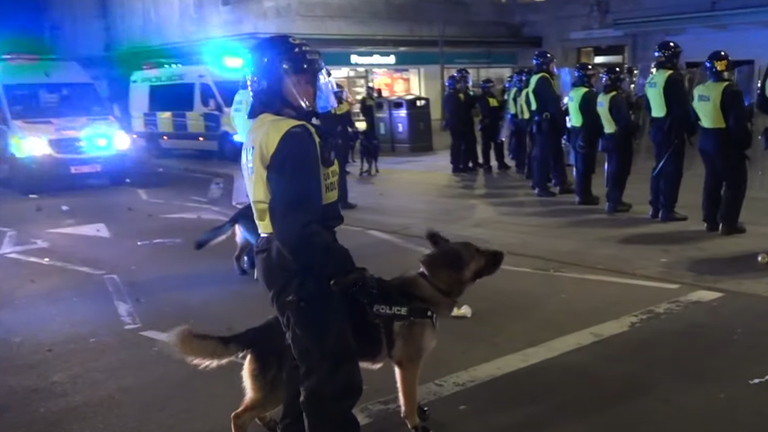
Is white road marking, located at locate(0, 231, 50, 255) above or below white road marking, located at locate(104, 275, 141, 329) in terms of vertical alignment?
above

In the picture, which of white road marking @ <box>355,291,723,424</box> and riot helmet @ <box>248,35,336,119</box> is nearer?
riot helmet @ <box>248,35,336,119</box>

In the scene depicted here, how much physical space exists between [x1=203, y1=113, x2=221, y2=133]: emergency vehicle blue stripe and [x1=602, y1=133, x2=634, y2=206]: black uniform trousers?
1114 centimetres

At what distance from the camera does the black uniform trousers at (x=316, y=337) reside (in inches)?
132

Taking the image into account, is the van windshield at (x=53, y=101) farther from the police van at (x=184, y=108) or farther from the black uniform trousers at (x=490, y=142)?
the black uniform trousers at (x=490, y=142)

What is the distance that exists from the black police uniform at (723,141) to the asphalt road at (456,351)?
7.20 ft

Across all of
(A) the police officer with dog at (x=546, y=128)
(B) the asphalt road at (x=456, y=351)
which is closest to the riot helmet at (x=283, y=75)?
(B) the asphalt road at (x=456, y=351)

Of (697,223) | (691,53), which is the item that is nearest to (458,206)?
(697,223)

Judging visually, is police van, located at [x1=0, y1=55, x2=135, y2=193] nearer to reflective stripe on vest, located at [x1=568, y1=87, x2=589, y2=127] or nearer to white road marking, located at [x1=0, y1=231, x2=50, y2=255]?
white road marking, located at [x1=0, y1=231, x2=50, y2=255]

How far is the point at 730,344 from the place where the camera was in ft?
18.6

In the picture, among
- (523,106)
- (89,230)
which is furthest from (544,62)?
(89,230)

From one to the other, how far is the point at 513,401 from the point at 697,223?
6.05 meters

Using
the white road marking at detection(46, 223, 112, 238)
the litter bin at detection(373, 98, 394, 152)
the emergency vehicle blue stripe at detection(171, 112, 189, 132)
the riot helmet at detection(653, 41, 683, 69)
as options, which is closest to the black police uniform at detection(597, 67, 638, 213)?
the riot helmet at detection(653, 41, 683, 69)

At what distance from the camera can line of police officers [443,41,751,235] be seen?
8.80 metres

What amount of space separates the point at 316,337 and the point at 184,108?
17.9 m
